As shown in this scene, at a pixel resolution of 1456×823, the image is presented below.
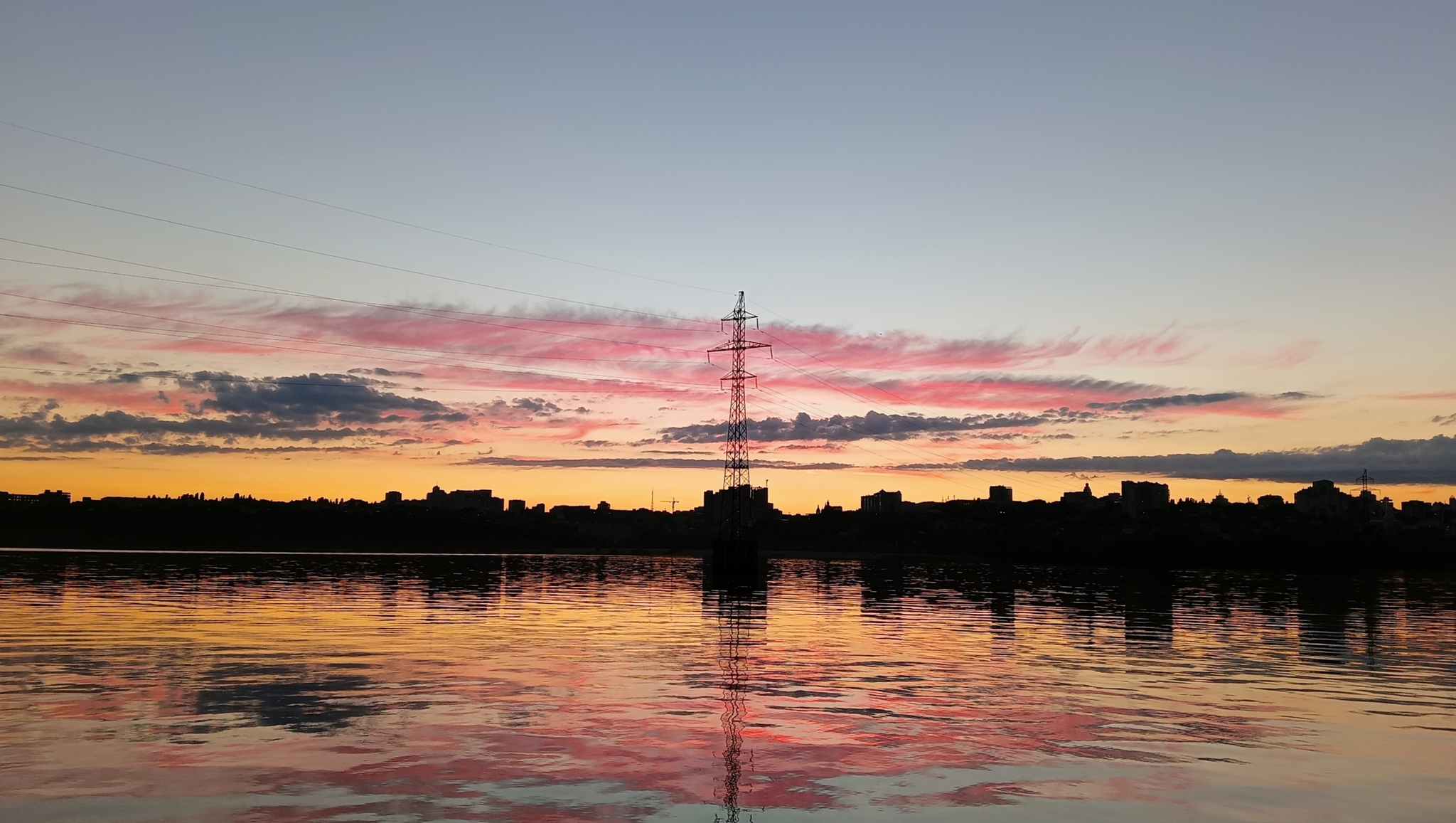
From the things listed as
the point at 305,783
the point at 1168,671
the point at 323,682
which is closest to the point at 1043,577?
the point at 1168,671

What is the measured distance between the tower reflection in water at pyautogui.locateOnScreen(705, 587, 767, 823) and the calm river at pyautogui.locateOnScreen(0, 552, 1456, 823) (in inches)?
6.3

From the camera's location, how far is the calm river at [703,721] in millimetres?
21156

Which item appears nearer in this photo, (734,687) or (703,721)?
(703,721)

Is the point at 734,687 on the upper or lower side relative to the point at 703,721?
lower

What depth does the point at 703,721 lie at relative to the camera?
30.3 metres

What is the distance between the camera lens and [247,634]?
55781 mm

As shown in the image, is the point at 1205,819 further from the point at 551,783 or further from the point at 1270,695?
the point at 1270,695

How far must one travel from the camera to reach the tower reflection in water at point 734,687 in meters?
21.7

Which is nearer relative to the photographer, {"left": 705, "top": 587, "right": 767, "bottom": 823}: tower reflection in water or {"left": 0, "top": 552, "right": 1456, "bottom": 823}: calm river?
{"left": 0, "top": 552, "right": 1456, "bottom": 823}: calm river

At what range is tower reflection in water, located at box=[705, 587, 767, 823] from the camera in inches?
853

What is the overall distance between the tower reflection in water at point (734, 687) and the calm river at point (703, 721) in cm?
16

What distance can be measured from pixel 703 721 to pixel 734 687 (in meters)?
7.85

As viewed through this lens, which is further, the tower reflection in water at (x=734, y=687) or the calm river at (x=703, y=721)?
the tower reflection in water at (x=734, y=687)

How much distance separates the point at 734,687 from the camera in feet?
125
